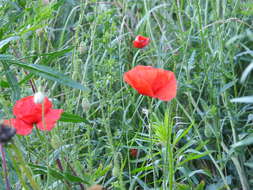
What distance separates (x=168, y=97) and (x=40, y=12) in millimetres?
415

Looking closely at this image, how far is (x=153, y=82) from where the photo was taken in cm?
119

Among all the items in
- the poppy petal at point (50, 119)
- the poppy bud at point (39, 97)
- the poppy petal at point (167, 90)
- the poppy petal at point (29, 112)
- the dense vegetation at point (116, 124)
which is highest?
the poppy bud at point (39, 97)

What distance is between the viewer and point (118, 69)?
74.3 inches

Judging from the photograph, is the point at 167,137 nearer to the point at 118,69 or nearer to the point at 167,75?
the point at 167,75

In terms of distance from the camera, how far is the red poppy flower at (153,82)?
1173 mm

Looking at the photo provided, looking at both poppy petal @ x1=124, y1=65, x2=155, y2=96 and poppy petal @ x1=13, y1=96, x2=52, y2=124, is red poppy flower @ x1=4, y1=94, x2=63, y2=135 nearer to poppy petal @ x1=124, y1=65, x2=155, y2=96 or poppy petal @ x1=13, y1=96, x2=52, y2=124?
poppy petal @ x1=13, y1=96, x2=52, y2=124

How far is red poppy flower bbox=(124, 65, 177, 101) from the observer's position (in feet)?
3.85

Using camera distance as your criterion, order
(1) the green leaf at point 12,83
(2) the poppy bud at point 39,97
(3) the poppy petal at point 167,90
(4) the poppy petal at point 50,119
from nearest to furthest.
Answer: (2) the poppy bud at point 39,97, (4) the poppy petal at point 50,119, (3) the poppy petal at point 167,90, (1) the green leaf at point 12,83

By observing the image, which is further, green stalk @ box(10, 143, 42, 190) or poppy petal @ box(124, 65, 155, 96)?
poppy petal @ box(124, 65, 155, 96)

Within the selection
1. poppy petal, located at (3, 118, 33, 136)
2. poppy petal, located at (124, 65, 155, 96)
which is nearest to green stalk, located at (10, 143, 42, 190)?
poppy petal, located at (3, 118, 33, 136)

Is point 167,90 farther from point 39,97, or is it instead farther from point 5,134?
point 5,134

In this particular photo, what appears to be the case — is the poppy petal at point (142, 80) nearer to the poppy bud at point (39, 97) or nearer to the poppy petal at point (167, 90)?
the poppy petal at point (167, 90)

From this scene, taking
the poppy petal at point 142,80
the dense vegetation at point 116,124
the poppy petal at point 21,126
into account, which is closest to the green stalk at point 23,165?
the dense vegetation at point 116,124

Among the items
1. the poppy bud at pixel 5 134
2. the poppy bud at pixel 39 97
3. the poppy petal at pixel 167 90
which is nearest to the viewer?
the poppy bud at pixel 5 134
